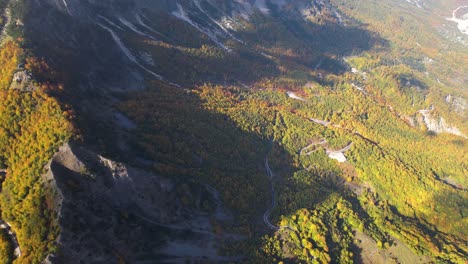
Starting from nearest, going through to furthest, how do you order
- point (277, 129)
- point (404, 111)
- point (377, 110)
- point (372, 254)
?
point (372, 254), point (277, 129), point (377, 110), point (404, 111)

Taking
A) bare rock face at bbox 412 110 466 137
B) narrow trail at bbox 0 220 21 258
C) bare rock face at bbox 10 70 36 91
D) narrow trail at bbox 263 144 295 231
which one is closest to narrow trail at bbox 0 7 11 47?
bare rock face at bbox 10 70 36 91

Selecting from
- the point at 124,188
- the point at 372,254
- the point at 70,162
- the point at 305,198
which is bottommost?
the point at 372,254

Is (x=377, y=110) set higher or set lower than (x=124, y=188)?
lower

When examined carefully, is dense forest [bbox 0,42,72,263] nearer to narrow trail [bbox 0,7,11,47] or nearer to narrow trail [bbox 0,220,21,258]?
narrow trail [bbox 0,220,21,258]

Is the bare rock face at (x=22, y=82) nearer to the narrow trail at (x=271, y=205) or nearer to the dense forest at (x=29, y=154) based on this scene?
the dense forest at (x=29, y=154)

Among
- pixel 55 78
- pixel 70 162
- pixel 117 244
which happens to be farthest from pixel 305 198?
pixel 55 78

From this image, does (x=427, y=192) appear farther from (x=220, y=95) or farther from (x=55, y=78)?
(x=55, y=78)

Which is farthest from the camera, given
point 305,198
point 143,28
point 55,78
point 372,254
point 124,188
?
point 143,28

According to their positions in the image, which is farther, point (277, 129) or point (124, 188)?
point (277, 129)
